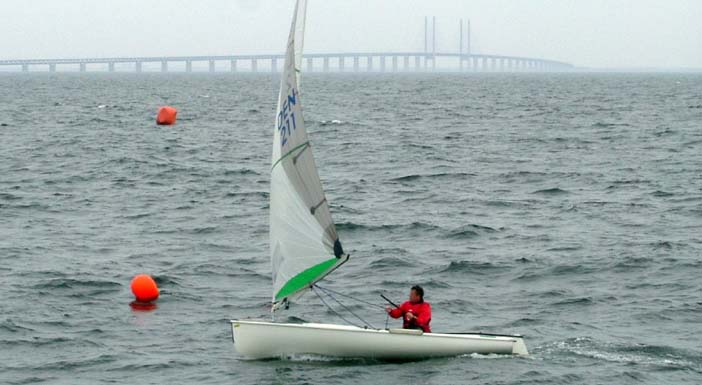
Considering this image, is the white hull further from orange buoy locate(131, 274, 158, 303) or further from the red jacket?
orange buoy locate(131, 274, 158, 303)

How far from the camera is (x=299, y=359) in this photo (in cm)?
1755

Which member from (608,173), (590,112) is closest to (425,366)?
(608,173)

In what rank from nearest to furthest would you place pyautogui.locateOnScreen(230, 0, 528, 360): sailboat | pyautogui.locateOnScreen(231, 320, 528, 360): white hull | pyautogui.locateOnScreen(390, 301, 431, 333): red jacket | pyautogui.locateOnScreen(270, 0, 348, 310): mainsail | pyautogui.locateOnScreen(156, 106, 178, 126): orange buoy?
pyautogui.locateOnScreen(270, 0, 348, 310): mainsail
pyautogui.locateOnScreen(230, 0, 528, 360): sailboat
pyautogui.locateOnScreen(231, 320, 528, 360): white hull
pyautogui.locateOnScreen(390, 301, 431, 333): red jacket
pyautogui.locateOnScreen(156, 106, 178, 126): orange buoy

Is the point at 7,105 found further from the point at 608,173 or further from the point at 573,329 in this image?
the point at 573,329

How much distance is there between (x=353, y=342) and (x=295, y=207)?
7.57 feet

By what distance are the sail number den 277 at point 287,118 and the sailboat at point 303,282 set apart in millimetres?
15

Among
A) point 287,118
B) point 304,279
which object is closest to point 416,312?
point 304,279

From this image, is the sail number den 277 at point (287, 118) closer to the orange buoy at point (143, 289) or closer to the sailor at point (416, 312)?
the sailor at point (416, 312)

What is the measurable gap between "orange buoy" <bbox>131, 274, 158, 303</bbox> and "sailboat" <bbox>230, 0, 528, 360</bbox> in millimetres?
4833

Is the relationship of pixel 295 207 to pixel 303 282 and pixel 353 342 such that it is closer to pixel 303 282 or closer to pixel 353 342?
pixel 303 282

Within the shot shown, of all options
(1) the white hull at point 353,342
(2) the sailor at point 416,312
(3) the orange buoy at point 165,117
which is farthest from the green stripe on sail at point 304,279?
(3) the orange buoy at point 165,117

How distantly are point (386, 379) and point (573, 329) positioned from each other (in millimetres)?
4633

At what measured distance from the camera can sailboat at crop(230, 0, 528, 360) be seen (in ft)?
54.9

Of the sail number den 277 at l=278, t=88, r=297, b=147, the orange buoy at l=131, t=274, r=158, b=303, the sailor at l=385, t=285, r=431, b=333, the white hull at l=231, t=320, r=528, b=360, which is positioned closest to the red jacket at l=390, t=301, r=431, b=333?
the sailor at l=385, t=285, r=431, b=333
